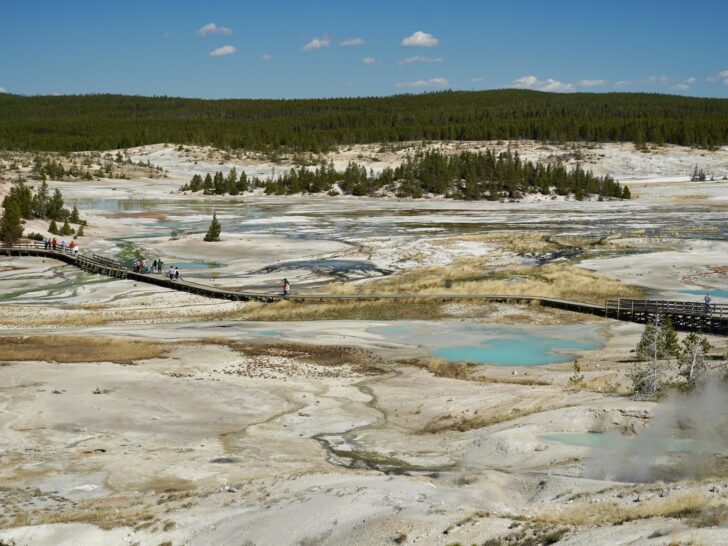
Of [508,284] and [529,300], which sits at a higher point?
[508,284]

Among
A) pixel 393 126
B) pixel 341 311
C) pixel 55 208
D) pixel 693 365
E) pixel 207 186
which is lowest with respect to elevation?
pixel 341 311

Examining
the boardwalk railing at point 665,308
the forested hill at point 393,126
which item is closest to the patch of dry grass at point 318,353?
the boardwalk railing at point 665,308

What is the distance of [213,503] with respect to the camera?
15523mm

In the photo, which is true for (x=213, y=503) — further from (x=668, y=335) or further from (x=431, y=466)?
(x=668, y=335)

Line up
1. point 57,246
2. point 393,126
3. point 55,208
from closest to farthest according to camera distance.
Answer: point 57,246, point 55,208, point 393,126

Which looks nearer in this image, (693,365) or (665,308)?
(693,365)

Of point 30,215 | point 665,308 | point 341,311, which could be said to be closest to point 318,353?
point 341,311

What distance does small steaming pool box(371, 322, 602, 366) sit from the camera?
29.3 meters

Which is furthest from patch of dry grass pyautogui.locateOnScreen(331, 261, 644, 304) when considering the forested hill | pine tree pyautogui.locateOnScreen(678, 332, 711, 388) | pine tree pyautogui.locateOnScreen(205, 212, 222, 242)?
the forested hill

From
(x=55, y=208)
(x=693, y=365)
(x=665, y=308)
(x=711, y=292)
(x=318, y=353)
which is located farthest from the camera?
(x=55, y=208)

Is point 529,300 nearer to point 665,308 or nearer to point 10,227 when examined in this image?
point 665,308

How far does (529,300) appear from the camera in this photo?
38625mm

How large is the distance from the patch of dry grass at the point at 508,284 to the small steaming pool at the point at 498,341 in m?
5.89

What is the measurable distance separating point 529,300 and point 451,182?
65.6 m
